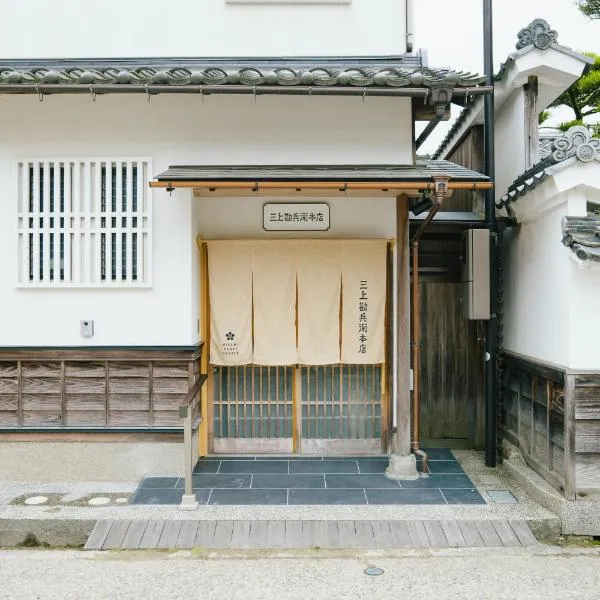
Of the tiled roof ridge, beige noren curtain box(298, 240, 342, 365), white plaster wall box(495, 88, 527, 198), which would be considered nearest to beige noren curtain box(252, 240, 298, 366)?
beige noren curtain box(298, 240, 342, 365)

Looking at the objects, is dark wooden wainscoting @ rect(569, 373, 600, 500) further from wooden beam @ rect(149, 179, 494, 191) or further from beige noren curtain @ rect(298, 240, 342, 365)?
beige noren curtain @ rect(298, 240, 342, 365)

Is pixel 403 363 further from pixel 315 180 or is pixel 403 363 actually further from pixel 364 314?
pixel 315 180

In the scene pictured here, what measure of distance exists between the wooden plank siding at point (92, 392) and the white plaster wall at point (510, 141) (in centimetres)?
530

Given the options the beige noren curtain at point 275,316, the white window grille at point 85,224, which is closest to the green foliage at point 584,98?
the beige noren curtain at point 275,316

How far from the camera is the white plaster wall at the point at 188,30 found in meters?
7.95

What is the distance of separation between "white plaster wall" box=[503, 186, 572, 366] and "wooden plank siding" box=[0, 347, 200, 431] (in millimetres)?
4335

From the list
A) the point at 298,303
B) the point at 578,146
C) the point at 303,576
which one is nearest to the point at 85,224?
the point at 298,303

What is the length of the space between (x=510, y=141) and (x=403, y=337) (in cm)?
354

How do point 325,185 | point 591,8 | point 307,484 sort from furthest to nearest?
1. point 591,8
2. point 307,484
3. point 325,185

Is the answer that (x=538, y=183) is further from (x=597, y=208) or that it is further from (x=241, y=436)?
(x=241, y=436)

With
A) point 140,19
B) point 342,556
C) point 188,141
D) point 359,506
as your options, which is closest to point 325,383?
point 359,506

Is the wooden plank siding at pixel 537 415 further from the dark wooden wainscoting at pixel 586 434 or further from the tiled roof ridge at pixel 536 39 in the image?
the tiled roof ridge at pixel 536 39

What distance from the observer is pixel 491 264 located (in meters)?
8.12

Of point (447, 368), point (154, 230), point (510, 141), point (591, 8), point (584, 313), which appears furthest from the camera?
point (591, 8)
